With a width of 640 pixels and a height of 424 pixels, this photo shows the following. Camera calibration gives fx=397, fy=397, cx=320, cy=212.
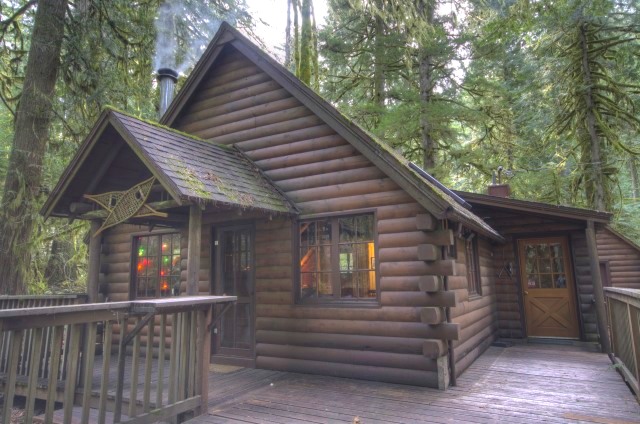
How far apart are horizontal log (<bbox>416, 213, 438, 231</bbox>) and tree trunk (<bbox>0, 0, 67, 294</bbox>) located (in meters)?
6.09

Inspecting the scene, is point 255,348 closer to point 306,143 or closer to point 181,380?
point 181,380

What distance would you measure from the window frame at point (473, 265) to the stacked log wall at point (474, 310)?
0.28 feet

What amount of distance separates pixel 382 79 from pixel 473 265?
22.1 feet

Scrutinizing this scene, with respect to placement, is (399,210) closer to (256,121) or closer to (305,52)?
(256,121)

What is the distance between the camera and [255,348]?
6.27 metres

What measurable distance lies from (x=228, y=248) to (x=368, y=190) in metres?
2.70

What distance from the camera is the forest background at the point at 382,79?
703 centimetres

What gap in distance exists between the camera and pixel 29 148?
22.0 feet

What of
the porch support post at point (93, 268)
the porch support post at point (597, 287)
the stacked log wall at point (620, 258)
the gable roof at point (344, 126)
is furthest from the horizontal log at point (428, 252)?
the stacked log wall at point (620, 258)

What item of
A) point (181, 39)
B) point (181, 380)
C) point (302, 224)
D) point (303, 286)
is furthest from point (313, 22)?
point (181, 380)

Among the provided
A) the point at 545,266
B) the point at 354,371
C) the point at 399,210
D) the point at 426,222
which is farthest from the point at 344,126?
the point at 545,266

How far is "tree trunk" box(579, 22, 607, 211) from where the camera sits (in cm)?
991

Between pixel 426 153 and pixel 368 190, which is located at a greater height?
pixel 426 153

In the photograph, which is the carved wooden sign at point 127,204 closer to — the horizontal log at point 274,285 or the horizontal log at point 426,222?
the horizontal log at point 274,285
